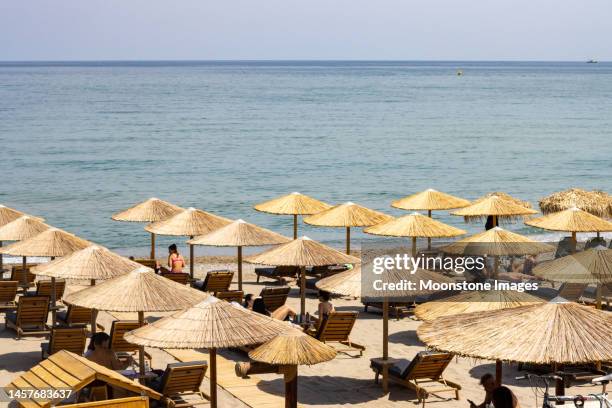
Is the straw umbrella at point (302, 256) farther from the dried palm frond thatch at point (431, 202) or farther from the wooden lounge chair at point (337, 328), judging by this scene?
the dried palm frond thatch at point (431, 202)

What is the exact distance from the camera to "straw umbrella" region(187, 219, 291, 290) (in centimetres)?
1555

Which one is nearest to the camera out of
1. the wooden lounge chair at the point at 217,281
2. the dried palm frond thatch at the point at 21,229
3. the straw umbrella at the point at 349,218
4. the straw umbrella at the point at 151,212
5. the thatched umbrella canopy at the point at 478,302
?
the thatched umbrella canopy at the point at 478,302

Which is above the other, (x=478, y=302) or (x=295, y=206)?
(x=295, y=206)

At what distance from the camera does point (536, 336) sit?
762 cm

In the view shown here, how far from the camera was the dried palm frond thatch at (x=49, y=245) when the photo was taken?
13.9 m

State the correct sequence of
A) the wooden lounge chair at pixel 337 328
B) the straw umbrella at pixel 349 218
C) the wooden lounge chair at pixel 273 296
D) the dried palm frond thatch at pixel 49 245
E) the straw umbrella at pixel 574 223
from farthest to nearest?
the straw umbrella at pixel 349 218 < the straw umbrella at pixel 574 223 < the wooden lounge chair at pixel 273 296 < the dried palm frond thatch at pixel 49 245 < the wooden lounge chair at pixel 337 328

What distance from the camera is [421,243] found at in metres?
22.8

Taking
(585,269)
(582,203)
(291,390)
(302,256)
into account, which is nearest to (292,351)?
(291,390)

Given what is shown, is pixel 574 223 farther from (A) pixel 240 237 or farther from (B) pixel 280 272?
(A) pixel 240 237

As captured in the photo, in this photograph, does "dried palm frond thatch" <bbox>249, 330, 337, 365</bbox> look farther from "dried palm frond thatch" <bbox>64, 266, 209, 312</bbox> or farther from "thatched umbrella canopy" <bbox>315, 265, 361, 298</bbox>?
"thatched umbrella canopy" <bbox>315, 265, 361, 298</bbox>


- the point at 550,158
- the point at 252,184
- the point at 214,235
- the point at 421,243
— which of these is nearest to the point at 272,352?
the point at 214,235

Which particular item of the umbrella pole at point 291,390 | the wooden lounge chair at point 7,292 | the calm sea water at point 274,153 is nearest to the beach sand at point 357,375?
the wooden lounge chair at point 7,292

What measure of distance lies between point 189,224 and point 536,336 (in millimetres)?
10510

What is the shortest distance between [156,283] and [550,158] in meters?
45.1
